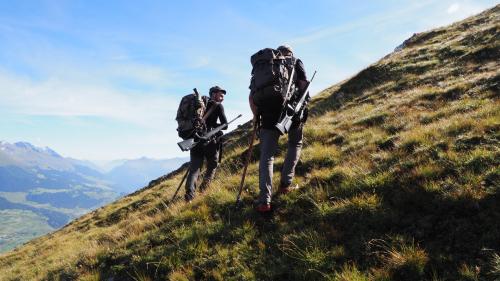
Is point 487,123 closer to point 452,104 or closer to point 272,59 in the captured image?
point 452,104

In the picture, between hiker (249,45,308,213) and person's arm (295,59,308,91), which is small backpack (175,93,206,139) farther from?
person's arm (295,59,308,91)

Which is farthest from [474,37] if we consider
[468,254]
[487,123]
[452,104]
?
[468,254]

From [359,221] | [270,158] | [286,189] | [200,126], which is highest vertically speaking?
[200,126]

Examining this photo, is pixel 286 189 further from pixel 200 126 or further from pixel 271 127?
pixel 200 126

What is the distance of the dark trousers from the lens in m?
11.1

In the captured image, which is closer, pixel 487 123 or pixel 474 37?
pixel 487 123

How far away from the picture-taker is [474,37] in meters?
25.1

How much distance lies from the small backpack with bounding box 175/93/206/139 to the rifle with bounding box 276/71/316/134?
3790mm

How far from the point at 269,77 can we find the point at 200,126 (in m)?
4.05

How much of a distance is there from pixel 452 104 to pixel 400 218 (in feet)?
27.0

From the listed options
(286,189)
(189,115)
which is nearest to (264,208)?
(286,189)

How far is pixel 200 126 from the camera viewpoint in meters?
11.2

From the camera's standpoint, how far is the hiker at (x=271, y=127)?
782 cm

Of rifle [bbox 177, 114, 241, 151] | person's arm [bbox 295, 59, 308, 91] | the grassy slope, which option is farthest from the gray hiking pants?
rifle [bbox 177, 114, 241, 151]
